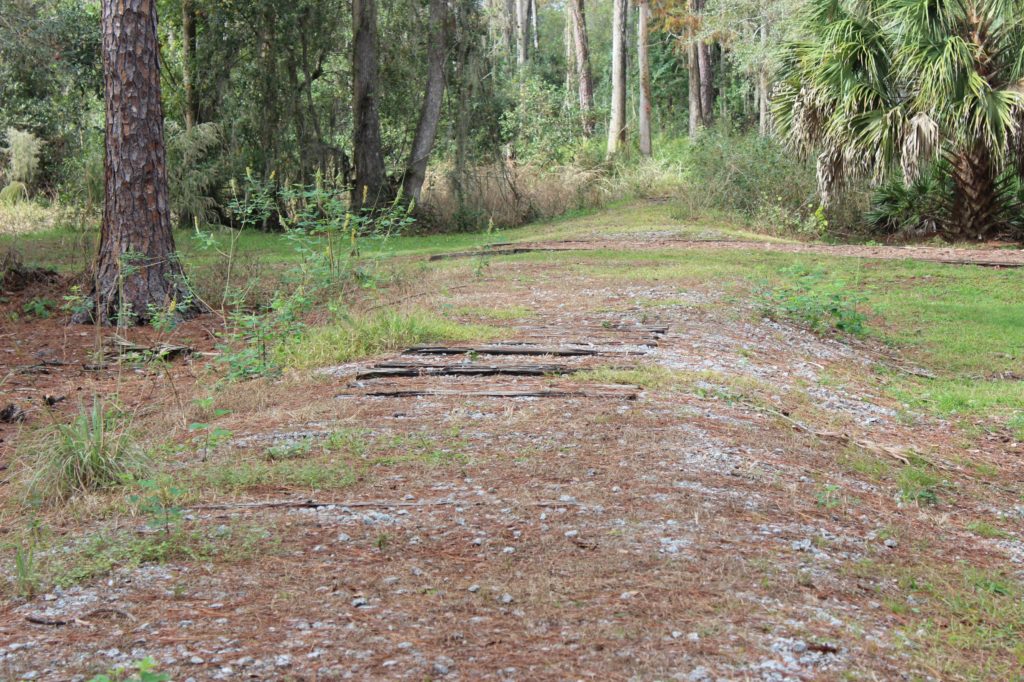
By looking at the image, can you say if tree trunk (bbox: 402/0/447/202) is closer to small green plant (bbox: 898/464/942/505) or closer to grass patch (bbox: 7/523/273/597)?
small green plant (bbox: 898/464/942/505)

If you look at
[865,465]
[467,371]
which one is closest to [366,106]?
[467,371]

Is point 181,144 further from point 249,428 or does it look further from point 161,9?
point 249,428

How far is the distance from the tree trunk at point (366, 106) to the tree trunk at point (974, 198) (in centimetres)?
1037

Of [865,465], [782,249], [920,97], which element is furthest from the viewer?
[782,249]

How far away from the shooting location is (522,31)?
130ft

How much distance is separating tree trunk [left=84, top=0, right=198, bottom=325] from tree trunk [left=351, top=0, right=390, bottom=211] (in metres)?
9.96

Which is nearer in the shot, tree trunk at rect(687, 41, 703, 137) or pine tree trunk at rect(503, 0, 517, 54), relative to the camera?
tree trunk at rect(687, 41, 703, 137)

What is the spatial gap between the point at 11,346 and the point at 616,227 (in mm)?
11941

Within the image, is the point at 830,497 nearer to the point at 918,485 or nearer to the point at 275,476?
the point at 918,485

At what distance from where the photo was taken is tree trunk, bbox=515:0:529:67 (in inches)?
1574

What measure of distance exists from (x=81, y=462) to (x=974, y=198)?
1521 centimetres

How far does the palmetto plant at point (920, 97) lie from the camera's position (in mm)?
14477

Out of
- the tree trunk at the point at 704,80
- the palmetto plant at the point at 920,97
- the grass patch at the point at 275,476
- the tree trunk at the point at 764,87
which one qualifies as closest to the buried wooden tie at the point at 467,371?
the grass patch at the point at 275,476

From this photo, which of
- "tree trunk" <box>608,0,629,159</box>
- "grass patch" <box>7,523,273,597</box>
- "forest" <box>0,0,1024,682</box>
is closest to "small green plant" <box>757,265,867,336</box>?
"forest" <box>0,0,1024,682</box>
